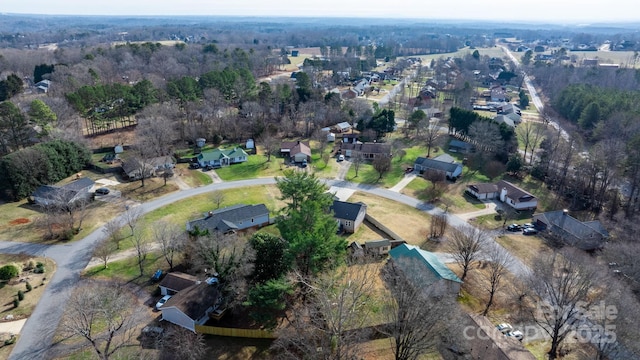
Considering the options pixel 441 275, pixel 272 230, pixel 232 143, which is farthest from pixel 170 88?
pixel 441 275

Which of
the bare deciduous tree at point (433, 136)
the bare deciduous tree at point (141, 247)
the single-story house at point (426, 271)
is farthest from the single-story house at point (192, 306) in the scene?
the bare deciduous tree at point (433, 136)

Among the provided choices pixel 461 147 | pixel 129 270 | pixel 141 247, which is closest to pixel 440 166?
pixel 461 147

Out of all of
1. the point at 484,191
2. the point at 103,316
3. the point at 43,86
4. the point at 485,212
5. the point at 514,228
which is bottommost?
the point at 485,212

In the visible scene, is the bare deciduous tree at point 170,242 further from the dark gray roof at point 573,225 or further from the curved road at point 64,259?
the dark gray roof at point 573,225

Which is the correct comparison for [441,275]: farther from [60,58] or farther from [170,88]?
[60,58]

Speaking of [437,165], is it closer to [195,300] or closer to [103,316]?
[195,300]

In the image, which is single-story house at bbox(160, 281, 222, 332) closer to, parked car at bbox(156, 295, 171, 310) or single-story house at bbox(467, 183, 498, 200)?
parked car at bbox(156, 295, 171, 310)
